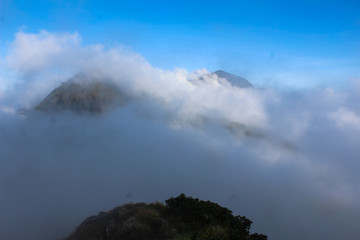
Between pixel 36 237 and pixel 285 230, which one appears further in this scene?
pixel 285 230

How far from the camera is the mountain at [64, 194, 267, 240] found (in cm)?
1461

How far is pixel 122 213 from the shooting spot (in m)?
18.4

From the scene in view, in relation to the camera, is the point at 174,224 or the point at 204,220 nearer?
the point at 204,220

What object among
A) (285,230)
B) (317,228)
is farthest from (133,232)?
(317,228)

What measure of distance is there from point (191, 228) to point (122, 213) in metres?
5.79

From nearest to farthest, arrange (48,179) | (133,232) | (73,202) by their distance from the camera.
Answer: (133,232), (73,202), (48,179)

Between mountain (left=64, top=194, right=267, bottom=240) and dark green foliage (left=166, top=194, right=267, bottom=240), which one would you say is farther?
mountain (left=64, top=194, right=267, bottom=240)

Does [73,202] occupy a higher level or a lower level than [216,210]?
lower

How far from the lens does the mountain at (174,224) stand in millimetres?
14609

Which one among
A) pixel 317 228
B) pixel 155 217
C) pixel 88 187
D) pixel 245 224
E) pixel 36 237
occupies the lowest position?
pixel 36 237

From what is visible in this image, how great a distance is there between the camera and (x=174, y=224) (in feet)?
54.2

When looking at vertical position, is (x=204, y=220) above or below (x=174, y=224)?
above

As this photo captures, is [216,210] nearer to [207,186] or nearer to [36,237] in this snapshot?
[36,237]

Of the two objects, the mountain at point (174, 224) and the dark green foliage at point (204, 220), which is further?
the mountain at point (174, 224)
